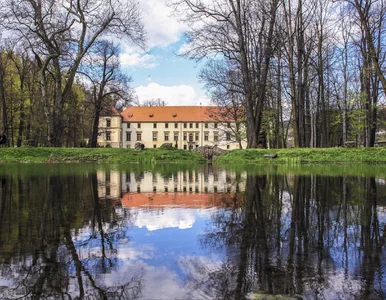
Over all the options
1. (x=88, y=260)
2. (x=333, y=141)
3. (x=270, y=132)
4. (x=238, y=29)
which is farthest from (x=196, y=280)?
(x=333, y=141)

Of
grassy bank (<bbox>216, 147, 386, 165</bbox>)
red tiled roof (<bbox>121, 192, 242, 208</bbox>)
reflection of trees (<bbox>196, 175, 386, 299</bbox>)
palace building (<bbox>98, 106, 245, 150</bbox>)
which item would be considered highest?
palace building (<bbox>98, 106, 245, 150</bbox>)

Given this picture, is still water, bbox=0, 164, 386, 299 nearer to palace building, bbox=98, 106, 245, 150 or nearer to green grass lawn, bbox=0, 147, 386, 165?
green grass lawn, bbox=0, 147, 386, 165

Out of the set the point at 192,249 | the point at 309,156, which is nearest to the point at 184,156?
the point at 309,156

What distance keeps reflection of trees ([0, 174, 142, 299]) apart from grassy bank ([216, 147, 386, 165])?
1518cm

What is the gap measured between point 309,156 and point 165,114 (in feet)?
229

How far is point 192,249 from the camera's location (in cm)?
341

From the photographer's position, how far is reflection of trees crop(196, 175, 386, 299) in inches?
98.3

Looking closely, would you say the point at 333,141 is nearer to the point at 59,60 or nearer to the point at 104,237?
the point at 59,60

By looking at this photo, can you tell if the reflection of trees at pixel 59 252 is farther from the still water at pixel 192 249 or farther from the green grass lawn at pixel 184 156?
the green grass lawn at pixel 184 156

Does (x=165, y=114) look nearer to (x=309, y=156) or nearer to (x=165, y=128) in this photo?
(x=165, y=128)

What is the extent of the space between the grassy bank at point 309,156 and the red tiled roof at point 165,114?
6555 cm

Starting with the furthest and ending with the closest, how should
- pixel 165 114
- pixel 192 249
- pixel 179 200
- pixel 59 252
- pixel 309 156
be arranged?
pixel 165 114 < pixel 309 156 < pixel 179 200 < pixel 192 249 < pixel 59 252

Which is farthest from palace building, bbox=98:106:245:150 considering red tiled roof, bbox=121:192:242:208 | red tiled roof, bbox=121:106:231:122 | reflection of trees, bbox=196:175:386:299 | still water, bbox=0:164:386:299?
reflection of trees, bbox=196:175:386:299

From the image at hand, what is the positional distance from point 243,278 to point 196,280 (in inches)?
13.8
